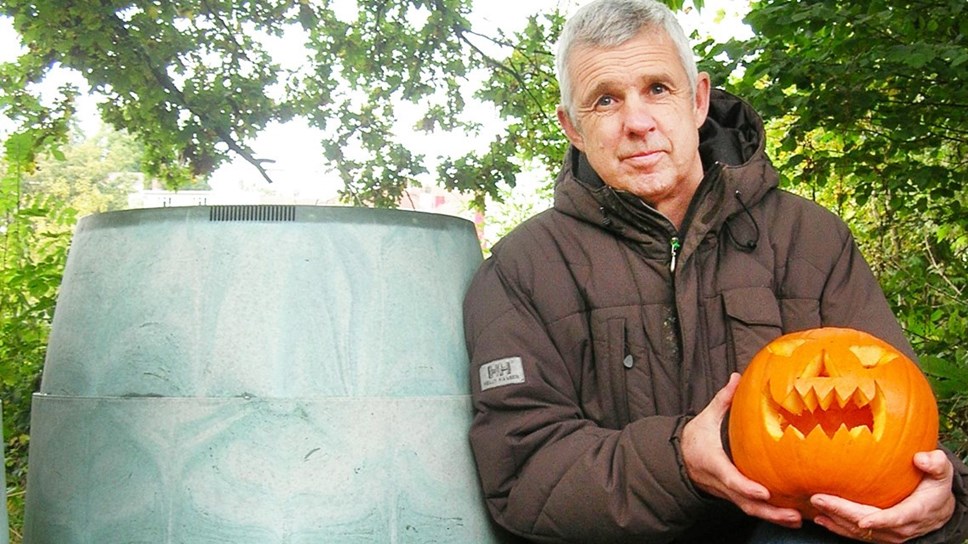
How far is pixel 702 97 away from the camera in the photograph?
2.02 m

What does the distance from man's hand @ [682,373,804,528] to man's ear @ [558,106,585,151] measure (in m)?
0.67

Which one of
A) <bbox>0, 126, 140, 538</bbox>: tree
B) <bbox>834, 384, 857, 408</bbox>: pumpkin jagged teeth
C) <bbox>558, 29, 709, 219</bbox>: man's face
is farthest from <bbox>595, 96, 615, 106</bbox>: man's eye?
<bbox>0, 126, 140, 538</bbox>: tree

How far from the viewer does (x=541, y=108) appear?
442 cm

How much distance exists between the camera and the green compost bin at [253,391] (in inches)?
59.6

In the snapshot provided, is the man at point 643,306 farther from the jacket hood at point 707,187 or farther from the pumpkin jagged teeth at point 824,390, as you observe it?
the pumpkin jagged teeth at point 824,390

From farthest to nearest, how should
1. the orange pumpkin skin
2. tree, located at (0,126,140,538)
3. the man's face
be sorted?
1. tree, located at (0,126,140,538)
2. the man's face
3. the orange pumpkin skin

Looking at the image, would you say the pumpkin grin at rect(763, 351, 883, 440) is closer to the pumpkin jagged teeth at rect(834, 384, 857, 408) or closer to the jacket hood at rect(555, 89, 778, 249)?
the pumpkin jagged teeth at rect(834, 384, 857, 408)

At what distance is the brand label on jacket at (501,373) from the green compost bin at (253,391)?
59 mm

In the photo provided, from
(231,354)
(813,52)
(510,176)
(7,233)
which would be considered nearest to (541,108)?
(510,176)

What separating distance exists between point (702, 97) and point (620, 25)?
0.26m

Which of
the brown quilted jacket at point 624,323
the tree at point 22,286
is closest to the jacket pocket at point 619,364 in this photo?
the brown quilted jacket at point 624,323

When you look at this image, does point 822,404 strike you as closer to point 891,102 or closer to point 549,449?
point 549,449

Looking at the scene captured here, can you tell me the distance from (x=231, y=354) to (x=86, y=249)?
383 mm

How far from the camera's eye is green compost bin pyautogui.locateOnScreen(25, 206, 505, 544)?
1.51 meters
